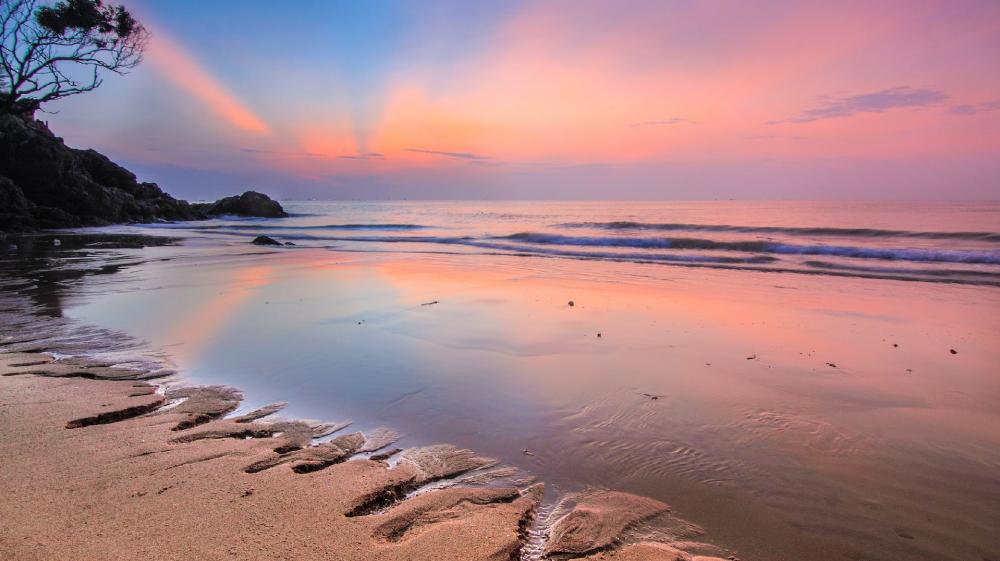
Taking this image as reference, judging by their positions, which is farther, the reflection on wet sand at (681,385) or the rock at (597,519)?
the reflection on wet sand at (681,385)

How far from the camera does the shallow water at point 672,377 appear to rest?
263cm

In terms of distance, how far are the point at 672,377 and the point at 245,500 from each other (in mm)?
3536

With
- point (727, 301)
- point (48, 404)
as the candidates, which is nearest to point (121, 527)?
point (48, 404)

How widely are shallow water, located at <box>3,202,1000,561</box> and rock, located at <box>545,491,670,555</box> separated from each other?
0.14 meters

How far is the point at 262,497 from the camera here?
90.0 inches

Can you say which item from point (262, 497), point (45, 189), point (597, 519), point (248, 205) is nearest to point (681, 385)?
point (597, 519)

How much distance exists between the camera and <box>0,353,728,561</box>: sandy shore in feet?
6.38

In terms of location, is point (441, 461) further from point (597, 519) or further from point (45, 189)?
point (45, 189)

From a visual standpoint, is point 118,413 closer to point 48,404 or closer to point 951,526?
point 48,404

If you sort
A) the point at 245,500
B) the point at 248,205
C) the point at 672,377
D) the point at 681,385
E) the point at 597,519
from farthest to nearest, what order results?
the point at 248,205 → the point at 672,377 → the point at 681,385 → the point at 597,519 → the point at 245,500

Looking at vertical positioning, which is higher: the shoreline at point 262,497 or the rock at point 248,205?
the rock at point 248,205

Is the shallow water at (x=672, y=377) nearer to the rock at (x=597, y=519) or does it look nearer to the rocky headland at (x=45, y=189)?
the rock at (x=597, y=519)

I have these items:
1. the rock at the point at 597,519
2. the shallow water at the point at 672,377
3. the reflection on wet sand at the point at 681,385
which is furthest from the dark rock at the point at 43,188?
the rock at the point at 597,519

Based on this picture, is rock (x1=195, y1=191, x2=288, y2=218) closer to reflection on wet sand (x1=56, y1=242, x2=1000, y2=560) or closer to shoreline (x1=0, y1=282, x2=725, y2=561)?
reflection on wet sand (x1=56, y1=242, x2=1000, y2=560)
